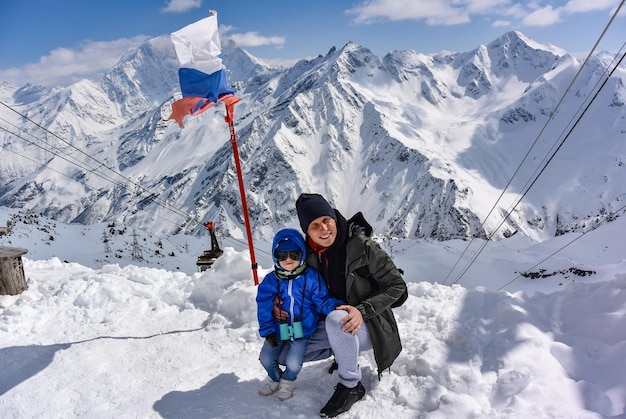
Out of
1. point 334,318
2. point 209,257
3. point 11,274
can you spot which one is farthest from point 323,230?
point 209,257

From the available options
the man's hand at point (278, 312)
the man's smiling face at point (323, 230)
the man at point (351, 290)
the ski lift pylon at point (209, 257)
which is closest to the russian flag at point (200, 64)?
the man at point (351, 290)

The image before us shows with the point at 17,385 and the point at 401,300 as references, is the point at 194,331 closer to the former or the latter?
the point at 17,385

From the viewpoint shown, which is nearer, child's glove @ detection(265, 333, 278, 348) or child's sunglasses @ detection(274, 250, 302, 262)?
child's sunglasses @ detection(274, 250, 302, 262)

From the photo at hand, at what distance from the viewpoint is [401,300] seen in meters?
4.00

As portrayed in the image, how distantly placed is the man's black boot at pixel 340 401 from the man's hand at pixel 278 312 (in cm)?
87

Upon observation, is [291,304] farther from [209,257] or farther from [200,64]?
[209,257]

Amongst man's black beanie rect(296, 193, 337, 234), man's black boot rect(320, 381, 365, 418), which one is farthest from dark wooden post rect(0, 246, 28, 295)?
man's black boot rect(320, 381, 365, 418)

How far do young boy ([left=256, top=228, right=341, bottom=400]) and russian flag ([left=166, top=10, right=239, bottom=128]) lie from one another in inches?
160

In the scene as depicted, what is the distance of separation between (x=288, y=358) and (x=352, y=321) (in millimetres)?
877

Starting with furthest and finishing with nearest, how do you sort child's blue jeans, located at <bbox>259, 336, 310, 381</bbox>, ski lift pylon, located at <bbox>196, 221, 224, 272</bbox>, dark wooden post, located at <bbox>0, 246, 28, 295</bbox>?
ski lift pylon, located at <bbox>196, 221, 224, 272</bbox> → dark wooden post, located at <bbox>0, 246, 28, 295</bbox> → child's blue jeans, located at <bbox>259, 336, 310, 381</bbox>

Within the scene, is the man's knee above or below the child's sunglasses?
below

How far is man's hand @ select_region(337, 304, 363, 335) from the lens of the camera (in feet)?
11.9

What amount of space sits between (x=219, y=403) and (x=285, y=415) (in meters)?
0.80

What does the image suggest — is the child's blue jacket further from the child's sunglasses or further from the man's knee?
the man's knee
